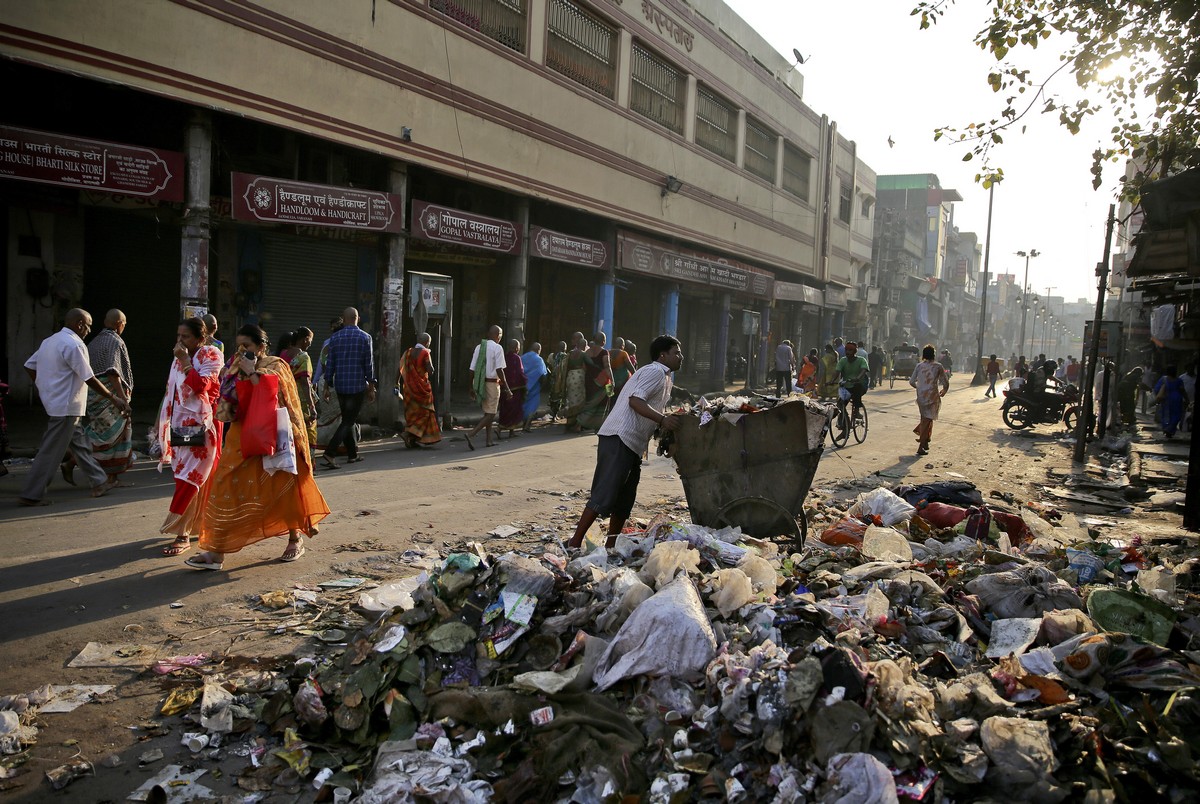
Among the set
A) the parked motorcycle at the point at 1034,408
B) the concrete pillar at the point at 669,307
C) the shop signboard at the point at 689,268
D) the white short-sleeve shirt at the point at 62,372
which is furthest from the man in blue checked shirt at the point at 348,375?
the parked motorcycle at the point at 1034,408

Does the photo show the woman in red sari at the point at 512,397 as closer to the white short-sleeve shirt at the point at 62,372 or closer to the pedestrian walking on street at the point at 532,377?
the pedestrian walking on street at the point at 532,377

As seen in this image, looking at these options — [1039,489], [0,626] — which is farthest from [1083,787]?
[1039,489]

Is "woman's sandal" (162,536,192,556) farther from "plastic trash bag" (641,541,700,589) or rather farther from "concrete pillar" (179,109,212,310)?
"concrete pillar" (179,109,212,310)

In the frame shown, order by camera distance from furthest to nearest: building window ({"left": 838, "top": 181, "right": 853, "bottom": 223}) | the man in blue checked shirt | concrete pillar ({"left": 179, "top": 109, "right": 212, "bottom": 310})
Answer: building window ({"left": 838, "top": 181, "right": 853, "bottom": 223}) → concrete pillar ({"left": 179, "top": 109, "right": 212, "bottom": 310}) → the man in blue checked shirt

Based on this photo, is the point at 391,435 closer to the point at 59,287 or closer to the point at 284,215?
the point at 284,215

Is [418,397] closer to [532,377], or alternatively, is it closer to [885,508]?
[532,377]

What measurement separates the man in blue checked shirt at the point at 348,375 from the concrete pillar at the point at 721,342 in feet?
64.9

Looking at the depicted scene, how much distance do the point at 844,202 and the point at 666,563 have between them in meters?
38.8

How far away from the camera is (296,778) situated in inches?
133

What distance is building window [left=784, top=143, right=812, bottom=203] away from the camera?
1299 inches

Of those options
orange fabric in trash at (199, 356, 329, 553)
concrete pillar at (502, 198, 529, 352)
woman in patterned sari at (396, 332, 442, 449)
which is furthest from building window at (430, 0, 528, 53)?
orange fabric in trash at (199, 356, 329, 553)

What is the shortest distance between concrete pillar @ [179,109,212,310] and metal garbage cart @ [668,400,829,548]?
25.8 ft

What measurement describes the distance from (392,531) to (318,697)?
3348mm

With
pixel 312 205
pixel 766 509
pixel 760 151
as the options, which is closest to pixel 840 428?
pixel 766 509
